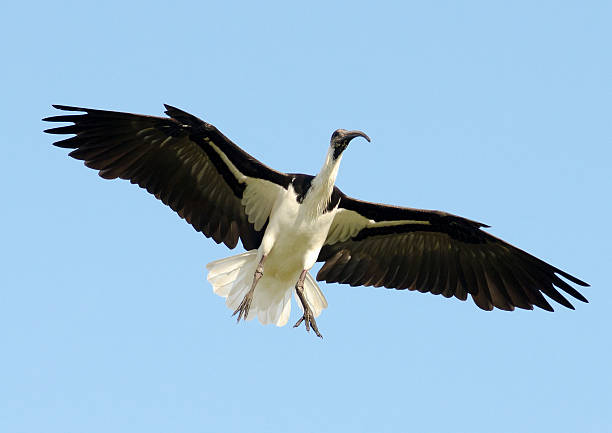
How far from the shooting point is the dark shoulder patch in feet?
51.3

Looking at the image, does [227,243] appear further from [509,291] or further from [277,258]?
[509,291]

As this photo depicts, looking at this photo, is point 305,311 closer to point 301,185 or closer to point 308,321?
point 308,321

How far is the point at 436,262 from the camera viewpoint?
17.3 m

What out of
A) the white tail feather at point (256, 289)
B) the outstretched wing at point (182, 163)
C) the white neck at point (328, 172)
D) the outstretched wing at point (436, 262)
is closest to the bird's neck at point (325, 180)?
the white neck at point (328, 172)

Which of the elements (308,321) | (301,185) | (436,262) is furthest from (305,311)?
(436,262)

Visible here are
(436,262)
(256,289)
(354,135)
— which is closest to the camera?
(354,135)

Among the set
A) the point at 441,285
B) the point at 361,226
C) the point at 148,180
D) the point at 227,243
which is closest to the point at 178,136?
the point at 148,180

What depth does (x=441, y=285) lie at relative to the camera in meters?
17.3

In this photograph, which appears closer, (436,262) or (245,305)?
(245,305)

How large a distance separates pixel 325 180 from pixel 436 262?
2798 mm

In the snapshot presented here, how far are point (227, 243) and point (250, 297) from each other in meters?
1.15

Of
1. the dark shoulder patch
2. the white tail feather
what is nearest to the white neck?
the dark shoulder patch

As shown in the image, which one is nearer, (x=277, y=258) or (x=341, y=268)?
(x=277, y=258)

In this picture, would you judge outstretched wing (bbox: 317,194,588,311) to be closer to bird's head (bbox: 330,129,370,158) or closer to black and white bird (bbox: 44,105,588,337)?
black and white bird (bbox: 44,105,588,337)
